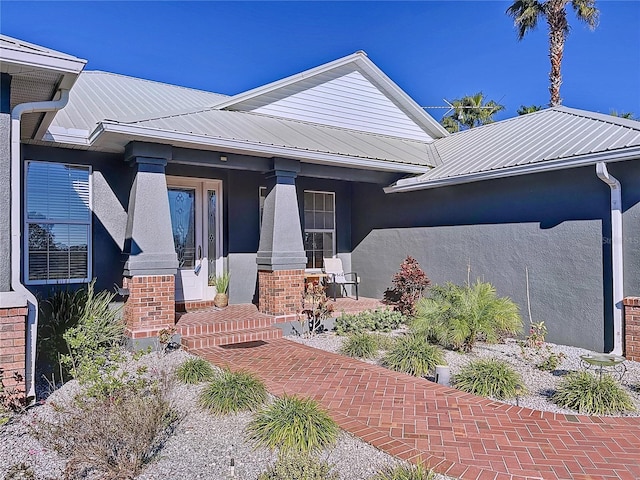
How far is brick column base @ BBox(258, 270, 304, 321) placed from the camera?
8.72 m

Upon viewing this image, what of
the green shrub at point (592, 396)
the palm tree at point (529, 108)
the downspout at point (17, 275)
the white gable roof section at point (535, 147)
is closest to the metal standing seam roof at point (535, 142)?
the white gable roof section at point (535, 147)

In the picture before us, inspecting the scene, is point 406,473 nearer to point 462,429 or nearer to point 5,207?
point 462,429

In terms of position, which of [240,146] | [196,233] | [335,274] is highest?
[240,146]

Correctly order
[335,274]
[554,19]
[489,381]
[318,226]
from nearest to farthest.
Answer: [489,381] → [335,274] → [318,226] → [554,19]

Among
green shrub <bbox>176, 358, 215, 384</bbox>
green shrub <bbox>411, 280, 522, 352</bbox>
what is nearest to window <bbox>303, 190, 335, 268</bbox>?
green shrub <bbox>411, 280, 522, 352</bbox>

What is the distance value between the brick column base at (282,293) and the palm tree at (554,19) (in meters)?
17.3

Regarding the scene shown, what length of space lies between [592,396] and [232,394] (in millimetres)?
3862

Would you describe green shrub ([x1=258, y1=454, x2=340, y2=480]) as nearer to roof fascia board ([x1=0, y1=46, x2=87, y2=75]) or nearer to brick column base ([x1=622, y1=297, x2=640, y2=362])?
roof fascia board ([x1=0, y1=46, x2=87, y2=75])

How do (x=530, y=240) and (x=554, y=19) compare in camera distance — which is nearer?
(x=530, y=240)

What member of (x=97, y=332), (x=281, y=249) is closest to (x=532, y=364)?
(x=281, y=249)

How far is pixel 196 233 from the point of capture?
990cm

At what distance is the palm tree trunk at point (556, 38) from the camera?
19797 millimetres

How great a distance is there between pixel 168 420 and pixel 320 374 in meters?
2.18

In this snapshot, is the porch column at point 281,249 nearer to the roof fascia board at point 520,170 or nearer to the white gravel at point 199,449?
the roof fascia board at point 520,170
